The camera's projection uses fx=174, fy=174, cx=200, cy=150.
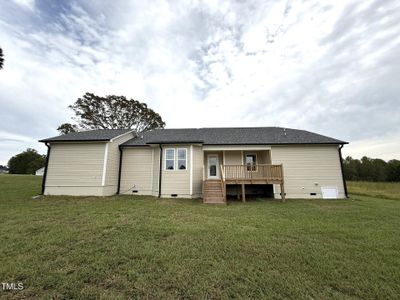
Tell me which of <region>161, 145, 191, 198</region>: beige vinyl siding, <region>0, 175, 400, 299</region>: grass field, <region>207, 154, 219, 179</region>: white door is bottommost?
<region>0, 175, 400, 299</region>: grass field

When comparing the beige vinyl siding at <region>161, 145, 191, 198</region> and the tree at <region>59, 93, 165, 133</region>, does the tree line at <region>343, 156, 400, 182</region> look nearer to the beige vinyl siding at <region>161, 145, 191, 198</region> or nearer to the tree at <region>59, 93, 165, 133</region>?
the beige vinyl siding at <region>161, 145, 191, 198</region>

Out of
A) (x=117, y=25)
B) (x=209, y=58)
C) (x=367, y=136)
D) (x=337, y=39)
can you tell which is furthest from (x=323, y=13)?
(x=367, y=136)

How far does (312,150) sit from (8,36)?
1891 cm

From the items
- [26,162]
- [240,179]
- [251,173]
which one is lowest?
[240,179]

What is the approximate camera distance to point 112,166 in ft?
37.2

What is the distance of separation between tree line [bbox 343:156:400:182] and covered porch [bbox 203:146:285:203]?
133 ft

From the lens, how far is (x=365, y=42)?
9.89 meters

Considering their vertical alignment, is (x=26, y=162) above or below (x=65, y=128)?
below

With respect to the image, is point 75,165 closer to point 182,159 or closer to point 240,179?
point 182,159

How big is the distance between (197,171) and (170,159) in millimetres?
1919

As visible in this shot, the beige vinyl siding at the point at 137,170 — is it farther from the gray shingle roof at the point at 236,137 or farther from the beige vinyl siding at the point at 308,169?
the beige vinyl siding at the point at 308,169

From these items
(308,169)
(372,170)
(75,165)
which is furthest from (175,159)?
(372,170)

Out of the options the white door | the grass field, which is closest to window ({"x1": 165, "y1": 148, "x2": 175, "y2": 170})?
the white door

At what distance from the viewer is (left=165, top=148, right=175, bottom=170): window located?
Answer: 11.2m
